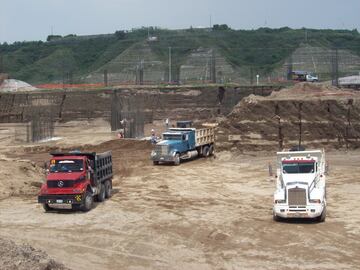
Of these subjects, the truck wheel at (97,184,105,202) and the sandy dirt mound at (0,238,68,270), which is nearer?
the sandy dirt mound at (0,238,68,270)


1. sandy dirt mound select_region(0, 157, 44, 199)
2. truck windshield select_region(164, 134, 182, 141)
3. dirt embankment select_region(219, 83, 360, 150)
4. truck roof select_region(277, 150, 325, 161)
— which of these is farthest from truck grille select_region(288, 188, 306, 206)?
dirt embankment select_region(219, 83, 360, 150)

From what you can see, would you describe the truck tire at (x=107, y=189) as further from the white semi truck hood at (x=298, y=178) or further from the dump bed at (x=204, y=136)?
the dump bed at (x=204, y=136)

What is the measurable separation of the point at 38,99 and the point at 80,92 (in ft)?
17.6

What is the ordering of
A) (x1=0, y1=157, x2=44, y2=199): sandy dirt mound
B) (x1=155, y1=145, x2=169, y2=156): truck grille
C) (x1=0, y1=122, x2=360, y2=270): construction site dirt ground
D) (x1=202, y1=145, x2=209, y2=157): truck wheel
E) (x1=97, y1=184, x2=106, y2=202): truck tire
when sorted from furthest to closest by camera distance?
1. (x1=202, y1=145, x2=209, y2=157): truck wheel
2. (x1=155, y1=145, x2=169, y2=156): truck grille
3. (x1=0, y1=157, x2=44, y2=199): sandy dirt mound
4. (x1=97, y1=184, x2=106, y2=202): truck tire
5. (x1=0, y1=122, x2=360, y2=270): construction site dirt ground

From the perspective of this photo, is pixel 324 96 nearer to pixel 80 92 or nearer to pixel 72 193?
pixel 72 193

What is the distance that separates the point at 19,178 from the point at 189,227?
11855mm

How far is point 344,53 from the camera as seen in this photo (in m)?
120

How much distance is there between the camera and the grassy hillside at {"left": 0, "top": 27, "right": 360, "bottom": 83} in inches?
4865

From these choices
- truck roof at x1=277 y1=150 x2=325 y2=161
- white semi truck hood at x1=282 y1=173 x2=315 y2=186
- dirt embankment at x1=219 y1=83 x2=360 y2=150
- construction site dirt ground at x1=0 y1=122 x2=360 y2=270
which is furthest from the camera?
dirt embankment at x1=219 y1=83 x2=360 y2=150

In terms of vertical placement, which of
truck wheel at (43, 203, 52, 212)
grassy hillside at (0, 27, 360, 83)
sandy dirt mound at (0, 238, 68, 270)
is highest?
grassy hillside at (0, 27, 360, 83)

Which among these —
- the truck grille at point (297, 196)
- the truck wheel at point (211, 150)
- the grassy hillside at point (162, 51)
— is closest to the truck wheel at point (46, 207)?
the truck grille at point (297, 196)

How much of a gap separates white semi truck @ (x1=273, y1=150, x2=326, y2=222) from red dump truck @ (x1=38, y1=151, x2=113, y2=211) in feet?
23.7

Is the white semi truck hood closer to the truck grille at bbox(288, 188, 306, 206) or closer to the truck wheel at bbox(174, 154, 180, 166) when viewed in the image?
the truck grille at bbox(288, 188, 306, 206)

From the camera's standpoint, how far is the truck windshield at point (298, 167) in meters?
21.6
